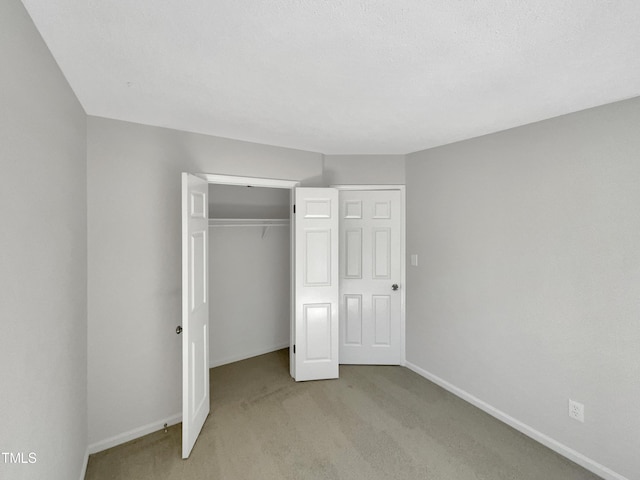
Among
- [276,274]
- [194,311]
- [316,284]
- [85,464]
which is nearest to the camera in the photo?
[85,464]

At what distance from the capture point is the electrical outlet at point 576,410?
203 cm

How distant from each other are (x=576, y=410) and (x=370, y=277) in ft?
6.59

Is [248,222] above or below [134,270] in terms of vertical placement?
above

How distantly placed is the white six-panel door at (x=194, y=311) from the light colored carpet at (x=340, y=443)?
0.74ft

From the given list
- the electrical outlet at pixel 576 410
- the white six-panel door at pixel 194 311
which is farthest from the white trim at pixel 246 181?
the electrical outlet at pixel 576 410

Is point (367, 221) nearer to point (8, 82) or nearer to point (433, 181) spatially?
point (433, 181)

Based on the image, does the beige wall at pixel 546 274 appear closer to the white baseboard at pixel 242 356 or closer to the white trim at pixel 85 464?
the white baseboard at pixel 242 356

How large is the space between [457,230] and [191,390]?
271 cm

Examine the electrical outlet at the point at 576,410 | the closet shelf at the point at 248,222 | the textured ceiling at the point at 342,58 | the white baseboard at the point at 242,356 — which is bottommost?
the white baseboard at the point at 242,356

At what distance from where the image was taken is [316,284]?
3.10 meters

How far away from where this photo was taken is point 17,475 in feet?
3.31

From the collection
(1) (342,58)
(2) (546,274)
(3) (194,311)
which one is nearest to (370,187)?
(2) (546,274)

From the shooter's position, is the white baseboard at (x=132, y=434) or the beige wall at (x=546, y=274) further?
the white baseboard at (x=132, y=434)

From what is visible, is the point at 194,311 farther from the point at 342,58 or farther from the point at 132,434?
the point at 342,58
